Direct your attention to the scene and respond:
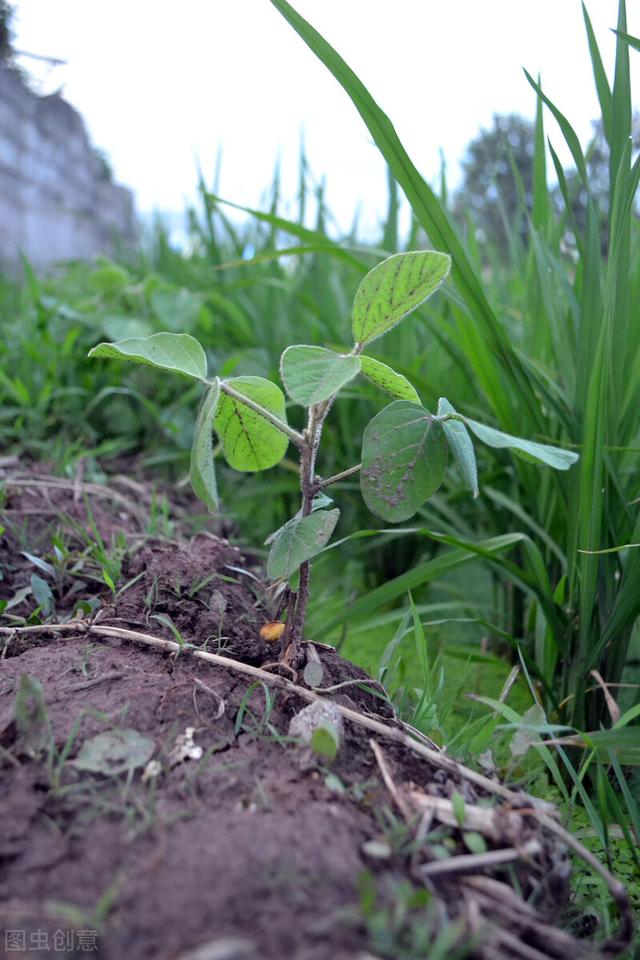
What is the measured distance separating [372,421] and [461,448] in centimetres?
9

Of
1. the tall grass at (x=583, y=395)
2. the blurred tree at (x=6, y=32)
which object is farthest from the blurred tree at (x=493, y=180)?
the blurred tree at (x=6, y=32)

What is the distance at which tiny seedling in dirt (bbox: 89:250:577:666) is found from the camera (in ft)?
2.16

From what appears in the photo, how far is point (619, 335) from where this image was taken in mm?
1000

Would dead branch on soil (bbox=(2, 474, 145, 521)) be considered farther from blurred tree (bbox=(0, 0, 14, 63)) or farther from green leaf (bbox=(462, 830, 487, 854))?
blurred tree (bbox=(0, 0, 14, 63))

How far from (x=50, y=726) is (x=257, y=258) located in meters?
0.94

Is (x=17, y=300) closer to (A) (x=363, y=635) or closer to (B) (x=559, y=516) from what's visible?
(A) (x=363, y=635)

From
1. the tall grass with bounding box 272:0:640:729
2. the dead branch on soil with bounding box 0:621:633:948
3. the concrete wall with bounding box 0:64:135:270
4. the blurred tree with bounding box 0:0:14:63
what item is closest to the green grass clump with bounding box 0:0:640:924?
the tall grass with bounding box 272:0:640:729

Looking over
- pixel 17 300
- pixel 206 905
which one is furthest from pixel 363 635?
pixel 17 300

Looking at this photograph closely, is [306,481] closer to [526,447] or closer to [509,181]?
[526,447]

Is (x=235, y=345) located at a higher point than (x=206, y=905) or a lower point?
higher

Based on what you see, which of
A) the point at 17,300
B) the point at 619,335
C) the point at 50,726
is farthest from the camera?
the point at 17,300

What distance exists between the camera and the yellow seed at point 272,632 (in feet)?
2.85

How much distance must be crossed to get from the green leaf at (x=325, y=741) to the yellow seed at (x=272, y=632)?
226 millimetres

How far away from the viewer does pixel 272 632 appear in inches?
34.4
